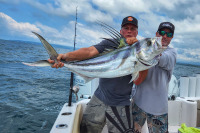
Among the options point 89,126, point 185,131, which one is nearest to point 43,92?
point 89,126

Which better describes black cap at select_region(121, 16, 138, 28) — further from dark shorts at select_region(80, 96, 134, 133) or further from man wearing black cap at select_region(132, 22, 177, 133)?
dark shorts at select_region(80, 96, 134, 133)

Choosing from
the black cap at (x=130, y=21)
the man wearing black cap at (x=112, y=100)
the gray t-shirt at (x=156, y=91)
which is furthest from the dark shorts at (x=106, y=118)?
the black cap at (x=130, y=21)

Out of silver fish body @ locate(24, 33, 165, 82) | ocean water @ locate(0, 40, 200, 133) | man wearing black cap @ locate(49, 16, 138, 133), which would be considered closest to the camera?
silver fish body @ locate(24, 33, 165, 82)

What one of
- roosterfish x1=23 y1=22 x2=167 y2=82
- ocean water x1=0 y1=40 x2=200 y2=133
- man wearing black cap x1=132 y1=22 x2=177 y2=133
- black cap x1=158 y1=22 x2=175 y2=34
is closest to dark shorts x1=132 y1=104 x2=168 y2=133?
man wearing black cap x1=132 y1=22 x2=177 y2=133

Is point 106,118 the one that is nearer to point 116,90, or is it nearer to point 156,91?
point 116,90

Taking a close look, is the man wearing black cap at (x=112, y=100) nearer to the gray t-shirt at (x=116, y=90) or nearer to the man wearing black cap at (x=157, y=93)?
the gray t-shirt at (x=116, y=90)

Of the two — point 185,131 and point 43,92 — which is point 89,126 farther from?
point 43,92

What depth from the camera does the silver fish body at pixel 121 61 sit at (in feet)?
5.16

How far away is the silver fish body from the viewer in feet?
5.16

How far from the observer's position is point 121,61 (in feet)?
5.67

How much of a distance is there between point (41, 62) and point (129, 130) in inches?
60.3

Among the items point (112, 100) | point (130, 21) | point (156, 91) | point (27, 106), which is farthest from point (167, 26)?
point (27, 106)

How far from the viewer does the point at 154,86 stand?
214cm

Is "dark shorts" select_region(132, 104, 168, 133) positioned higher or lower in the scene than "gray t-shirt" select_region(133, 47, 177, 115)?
lower
